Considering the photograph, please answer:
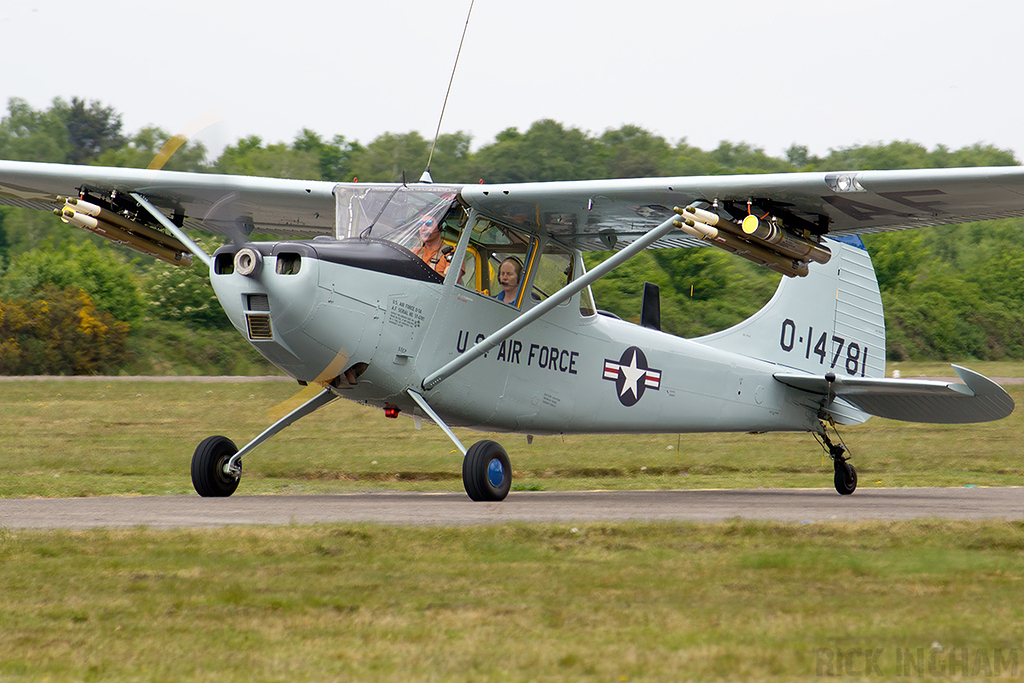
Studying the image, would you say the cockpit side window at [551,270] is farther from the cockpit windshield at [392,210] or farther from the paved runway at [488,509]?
the paved runway at [488,509]

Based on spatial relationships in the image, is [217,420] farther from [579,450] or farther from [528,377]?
[528,377]

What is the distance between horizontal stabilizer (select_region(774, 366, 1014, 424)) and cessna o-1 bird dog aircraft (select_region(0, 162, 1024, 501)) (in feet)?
0.09

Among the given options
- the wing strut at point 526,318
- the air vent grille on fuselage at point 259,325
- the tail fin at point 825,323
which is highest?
the tail fin at point 825,323

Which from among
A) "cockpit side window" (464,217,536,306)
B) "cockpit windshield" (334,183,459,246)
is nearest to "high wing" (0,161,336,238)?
"cockpit windshield" (334,183,459,246)

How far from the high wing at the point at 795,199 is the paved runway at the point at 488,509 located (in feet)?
9.60

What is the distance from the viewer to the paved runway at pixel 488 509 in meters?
8.61

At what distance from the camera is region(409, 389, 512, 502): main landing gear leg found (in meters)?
10.5

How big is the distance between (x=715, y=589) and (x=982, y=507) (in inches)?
226

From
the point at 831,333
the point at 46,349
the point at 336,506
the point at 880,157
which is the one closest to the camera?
the point at 336,506

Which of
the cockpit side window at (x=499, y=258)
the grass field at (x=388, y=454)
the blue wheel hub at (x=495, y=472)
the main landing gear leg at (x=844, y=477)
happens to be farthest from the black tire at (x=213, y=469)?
the main landing gear leg at (x=844, y=477)

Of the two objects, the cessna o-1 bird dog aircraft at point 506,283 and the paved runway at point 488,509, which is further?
the cessna o-1 bird dog aircraft at point 506,283

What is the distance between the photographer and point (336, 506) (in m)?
10.1

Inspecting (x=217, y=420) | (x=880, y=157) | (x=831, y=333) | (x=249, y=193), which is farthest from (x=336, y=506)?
(x=880, y=157)

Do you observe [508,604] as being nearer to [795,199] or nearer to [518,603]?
[518,603]
